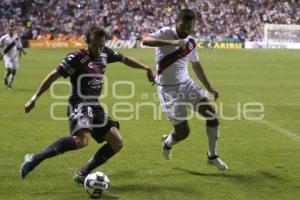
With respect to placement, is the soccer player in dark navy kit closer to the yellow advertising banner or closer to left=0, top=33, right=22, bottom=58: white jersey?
left=0, top=33, right=22, bottom=58: white jersey

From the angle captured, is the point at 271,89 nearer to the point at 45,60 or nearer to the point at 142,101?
the point at 142,101

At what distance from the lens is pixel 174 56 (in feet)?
29.1

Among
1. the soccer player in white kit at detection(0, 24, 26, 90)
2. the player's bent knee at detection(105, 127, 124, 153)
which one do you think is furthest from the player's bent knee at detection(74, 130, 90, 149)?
the soccer player in white kit at detection(0, 24, 26, 90)

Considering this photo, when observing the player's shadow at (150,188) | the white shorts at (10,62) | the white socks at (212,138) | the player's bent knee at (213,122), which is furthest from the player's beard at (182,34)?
the white shorts at (10,62)

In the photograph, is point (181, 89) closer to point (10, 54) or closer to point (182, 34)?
point (182, 34)

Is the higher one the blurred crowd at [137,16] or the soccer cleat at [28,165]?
the blurred crowd at [137,16]

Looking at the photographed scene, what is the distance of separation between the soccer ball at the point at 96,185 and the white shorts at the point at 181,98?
2.00 meters

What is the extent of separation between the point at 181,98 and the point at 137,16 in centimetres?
4491

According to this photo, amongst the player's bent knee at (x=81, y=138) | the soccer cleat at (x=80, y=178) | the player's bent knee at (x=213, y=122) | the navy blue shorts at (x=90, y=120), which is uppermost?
the navy blue shorts at (x=90, y=120)

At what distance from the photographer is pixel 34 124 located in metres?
13.4

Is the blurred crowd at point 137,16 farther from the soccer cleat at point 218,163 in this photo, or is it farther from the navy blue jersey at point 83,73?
the navy blue jersey at point 83,73

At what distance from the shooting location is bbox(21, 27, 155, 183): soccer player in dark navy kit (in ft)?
24.1

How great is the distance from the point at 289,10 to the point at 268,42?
25.8ft

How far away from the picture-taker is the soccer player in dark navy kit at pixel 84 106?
734 cm
